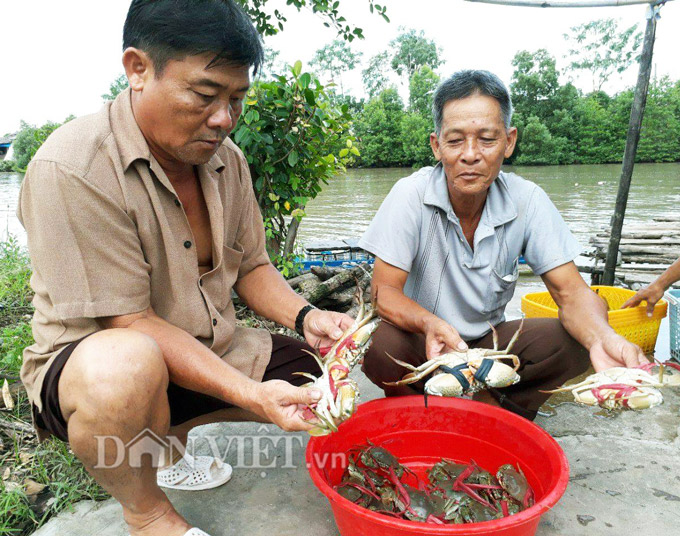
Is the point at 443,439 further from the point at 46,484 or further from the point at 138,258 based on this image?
the point at 46,484

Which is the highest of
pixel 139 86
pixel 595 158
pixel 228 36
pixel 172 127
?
pixel 228 36

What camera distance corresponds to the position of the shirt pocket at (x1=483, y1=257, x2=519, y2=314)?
7.97 feet

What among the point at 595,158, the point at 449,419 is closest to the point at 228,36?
the point at 449,419

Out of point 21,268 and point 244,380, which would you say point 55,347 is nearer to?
point 244,380

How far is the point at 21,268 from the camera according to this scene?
4320 mm

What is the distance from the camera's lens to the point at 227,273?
6.91 ft

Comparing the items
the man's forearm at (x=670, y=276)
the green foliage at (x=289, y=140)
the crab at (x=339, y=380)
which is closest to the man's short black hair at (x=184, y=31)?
the crab at (x=339, y=380)

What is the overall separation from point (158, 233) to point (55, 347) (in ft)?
1.62

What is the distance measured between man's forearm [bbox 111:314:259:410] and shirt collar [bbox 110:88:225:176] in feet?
1.73

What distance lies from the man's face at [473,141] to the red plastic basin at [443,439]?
970mm

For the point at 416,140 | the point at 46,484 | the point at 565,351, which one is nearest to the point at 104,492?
the point at 46,484

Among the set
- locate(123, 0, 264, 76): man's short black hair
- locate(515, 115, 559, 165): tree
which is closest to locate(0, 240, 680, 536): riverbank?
locate(123, 0, 264, 76): man's short black hair

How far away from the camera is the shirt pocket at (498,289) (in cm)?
243

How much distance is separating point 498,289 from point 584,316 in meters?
0.40
